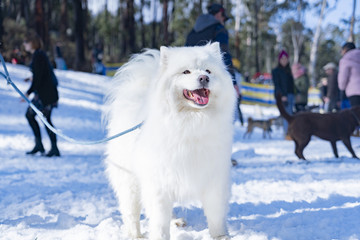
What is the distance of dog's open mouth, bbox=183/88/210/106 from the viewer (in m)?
2.54

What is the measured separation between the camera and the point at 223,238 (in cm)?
287

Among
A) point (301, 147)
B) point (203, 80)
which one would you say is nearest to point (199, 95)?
point (203, 80)

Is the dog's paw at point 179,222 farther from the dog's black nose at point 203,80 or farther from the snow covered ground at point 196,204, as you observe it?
the dog's black nose at point 203,80

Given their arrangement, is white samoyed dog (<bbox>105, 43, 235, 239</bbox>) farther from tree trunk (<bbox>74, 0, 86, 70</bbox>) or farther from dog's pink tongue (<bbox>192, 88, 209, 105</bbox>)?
tree trunk (<bbox>74, 0, 86, 70</bbox>)

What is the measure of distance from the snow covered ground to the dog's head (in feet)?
3.98

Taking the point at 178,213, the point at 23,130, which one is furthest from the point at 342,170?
the point at 23,130

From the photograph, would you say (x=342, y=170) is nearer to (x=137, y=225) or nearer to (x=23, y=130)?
(x=137, y=225)

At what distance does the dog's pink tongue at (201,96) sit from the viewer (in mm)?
2546

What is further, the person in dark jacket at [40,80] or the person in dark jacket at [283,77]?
the person in dark jacket at [283,77]

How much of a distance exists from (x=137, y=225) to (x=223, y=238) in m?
0.78

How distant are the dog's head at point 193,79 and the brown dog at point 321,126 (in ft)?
13.1

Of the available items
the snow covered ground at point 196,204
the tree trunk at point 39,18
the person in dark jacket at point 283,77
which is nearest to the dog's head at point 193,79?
the snow covered ground at point 196,204

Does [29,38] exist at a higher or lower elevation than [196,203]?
higher

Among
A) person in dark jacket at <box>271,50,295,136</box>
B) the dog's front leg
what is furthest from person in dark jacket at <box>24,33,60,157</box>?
person in dark jacket at <box>271,50,295,136</box>
